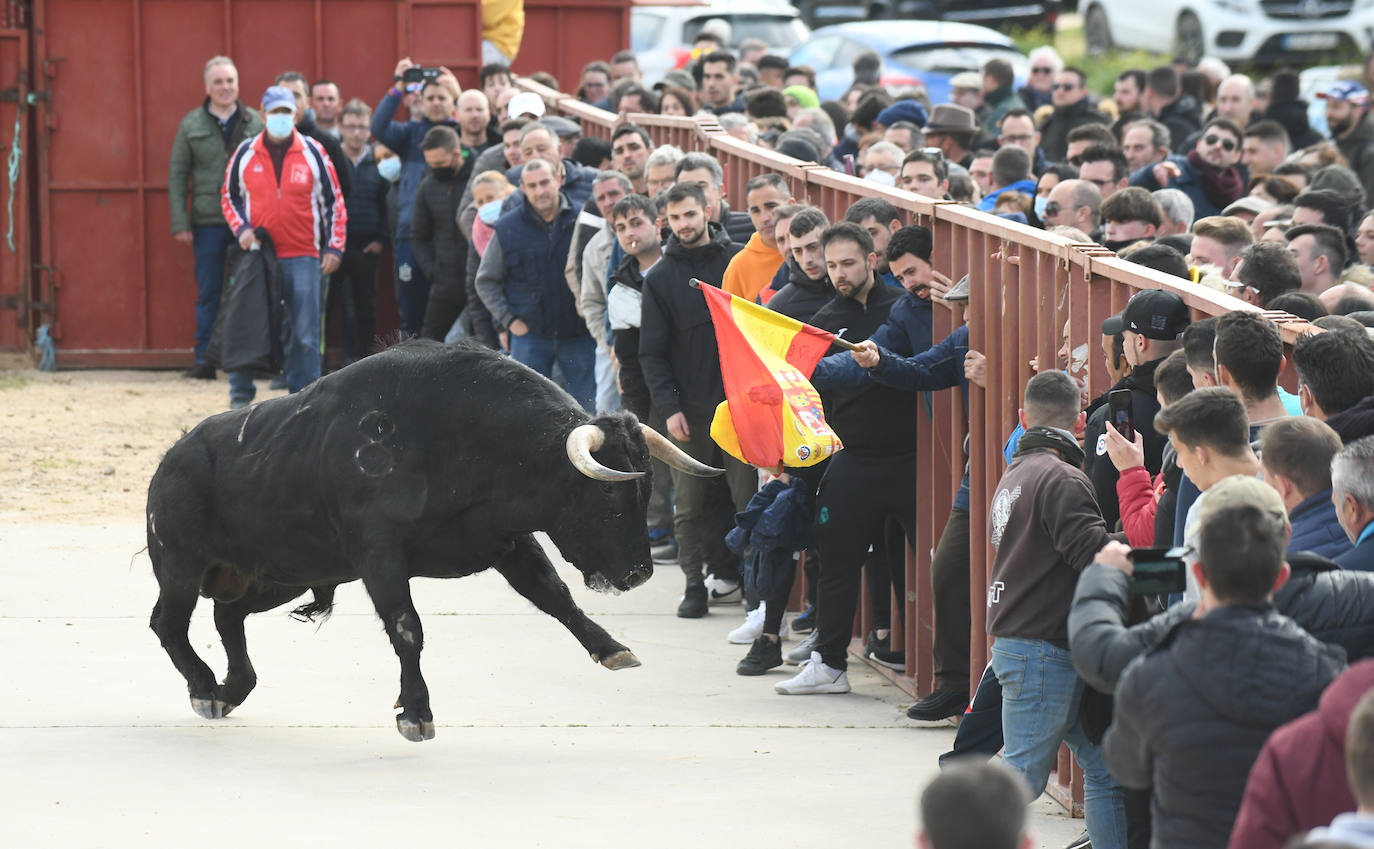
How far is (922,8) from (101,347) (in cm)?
1571

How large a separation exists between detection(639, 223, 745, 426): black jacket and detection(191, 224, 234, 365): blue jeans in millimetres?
6794

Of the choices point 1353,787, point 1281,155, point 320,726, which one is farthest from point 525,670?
point 1281,155

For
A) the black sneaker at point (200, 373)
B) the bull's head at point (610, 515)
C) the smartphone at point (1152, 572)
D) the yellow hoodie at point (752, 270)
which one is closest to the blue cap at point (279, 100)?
Answer: the black sneaker at point (200, 373)

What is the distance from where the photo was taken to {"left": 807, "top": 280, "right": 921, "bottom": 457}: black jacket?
27.3ft

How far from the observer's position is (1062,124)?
1582cm

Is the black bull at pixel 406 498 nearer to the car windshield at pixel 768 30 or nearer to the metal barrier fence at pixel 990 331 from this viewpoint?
the metal barrier fence at pixel 990 331

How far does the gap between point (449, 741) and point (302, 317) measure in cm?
773

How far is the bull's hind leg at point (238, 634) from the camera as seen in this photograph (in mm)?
7887

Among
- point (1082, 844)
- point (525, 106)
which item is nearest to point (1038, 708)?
point (1082, 844)

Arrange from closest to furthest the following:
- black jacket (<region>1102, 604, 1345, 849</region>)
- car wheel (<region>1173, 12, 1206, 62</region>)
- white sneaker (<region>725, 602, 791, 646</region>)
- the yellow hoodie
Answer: black jacket (<region>1102, 604, 1345, 849</region>) → white sneaker (<region>725, 602, 791, 646</region>) → the yellow hoodie → car wheel (<region>1173, 12, 1206, 62</region>)

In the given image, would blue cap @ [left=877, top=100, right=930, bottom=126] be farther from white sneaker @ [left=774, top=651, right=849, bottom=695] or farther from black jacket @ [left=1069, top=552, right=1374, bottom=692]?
black jacket @ [left=1069, top=552, right=1374, bottom=692]

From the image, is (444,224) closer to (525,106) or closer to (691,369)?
(525,106)

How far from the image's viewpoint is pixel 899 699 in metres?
8.41

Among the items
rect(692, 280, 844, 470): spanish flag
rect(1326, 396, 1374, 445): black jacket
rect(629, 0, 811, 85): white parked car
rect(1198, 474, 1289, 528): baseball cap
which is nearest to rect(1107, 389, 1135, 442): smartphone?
rect(1326, 396, 1374, 445): black jacket
